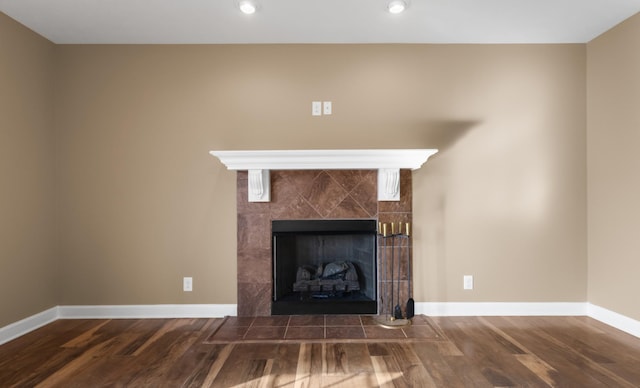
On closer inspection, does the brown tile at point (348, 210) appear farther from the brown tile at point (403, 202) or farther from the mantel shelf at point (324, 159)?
the mantel shelf at point (324, 159)

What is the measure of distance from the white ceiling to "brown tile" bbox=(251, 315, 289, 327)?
2220 mm

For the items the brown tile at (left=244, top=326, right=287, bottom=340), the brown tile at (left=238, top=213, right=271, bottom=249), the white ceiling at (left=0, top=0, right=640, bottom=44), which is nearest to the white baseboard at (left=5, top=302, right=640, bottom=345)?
the brown tile at (left=244, top=326, right=287, bottom=340)

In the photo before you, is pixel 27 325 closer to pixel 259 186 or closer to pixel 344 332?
pixel 259 186

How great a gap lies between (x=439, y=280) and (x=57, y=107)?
11.3 feet

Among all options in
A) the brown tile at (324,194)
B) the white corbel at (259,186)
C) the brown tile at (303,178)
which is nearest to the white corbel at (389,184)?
the brown tile at (324,194)

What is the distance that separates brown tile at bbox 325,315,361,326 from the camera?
9.18 ft

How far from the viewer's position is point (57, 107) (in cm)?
304

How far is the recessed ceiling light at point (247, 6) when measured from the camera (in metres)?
2.45

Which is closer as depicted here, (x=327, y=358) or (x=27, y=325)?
(x=327, y=358)

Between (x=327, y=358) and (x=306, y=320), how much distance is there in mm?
664

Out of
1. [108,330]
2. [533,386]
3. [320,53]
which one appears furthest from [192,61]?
[533,386]

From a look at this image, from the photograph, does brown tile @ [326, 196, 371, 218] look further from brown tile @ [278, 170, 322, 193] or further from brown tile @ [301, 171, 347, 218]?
brown tile @ [278, 170, 322, 193]

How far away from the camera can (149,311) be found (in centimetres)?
304

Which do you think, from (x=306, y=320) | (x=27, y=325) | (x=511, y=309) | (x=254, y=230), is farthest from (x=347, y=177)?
(x=27, y=325)
